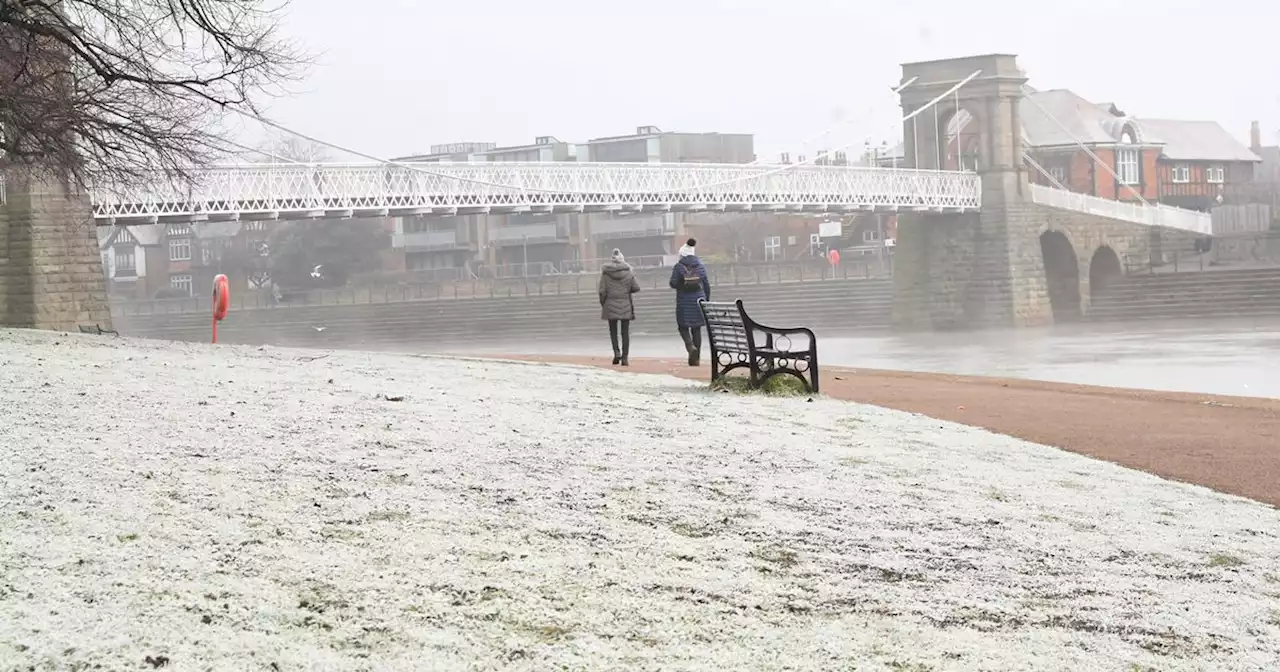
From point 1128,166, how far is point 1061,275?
21.7 m

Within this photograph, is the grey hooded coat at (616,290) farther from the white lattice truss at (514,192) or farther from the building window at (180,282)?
the building window at (180,282)

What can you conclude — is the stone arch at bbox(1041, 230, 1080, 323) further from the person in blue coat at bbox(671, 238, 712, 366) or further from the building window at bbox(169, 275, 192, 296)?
the building window at bbox(169, 275, 192, 296)

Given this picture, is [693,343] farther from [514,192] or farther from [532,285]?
[532,285]

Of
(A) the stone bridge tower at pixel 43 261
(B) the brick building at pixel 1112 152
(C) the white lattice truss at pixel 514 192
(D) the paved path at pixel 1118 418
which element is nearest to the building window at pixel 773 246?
(B) the brick building at pixel 1112 152

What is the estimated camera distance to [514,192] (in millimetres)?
48156

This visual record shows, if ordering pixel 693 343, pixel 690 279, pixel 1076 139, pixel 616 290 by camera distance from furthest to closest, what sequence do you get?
pixel 1076 139, pixel 616 290, pixel 693 343, pixel 690 279

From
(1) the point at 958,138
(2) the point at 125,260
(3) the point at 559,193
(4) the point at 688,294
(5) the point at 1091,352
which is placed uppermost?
(1) the point at 958,138

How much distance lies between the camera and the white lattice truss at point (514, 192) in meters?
40.1

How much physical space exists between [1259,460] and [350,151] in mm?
40136

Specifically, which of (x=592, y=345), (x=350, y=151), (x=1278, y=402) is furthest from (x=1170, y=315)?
(x=1278, y=402)

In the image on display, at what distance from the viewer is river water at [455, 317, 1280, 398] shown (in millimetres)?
25578

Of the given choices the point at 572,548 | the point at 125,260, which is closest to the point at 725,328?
the point at 572,548

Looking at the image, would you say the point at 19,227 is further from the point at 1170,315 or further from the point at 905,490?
the point at 1170,315

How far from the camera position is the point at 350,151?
4734 cm
